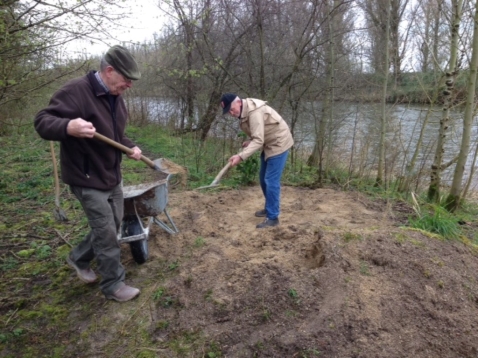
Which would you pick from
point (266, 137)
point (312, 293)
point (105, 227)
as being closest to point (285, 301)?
point (312, 293)

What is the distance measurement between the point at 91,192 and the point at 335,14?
6582 millimetres

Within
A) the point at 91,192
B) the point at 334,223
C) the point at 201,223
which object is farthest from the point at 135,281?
the point at 334,223

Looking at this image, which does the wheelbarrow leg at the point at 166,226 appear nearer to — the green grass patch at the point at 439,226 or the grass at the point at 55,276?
the grass at the point at 55,276

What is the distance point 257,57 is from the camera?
928cm

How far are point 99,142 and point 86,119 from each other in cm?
18

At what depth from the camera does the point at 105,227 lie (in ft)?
8.90

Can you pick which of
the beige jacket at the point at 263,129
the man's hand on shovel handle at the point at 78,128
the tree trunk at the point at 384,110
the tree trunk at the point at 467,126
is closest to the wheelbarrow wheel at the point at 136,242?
the man's hand on shovel handle at the point at 78,128

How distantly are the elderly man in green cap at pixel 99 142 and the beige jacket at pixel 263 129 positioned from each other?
148cm

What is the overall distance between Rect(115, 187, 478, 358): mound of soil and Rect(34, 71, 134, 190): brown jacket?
3.39 ft

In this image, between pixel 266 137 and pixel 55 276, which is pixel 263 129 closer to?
pixel 266 137

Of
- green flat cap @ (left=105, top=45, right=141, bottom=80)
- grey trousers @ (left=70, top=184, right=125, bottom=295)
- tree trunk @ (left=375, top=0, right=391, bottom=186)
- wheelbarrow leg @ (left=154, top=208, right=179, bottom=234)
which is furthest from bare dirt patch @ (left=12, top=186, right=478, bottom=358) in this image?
tree trunk @ (left=375, top=0, right=391, bottom=186)

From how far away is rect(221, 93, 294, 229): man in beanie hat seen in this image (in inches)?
156

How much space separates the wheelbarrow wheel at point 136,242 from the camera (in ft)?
10.8

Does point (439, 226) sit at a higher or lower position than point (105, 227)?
lower
